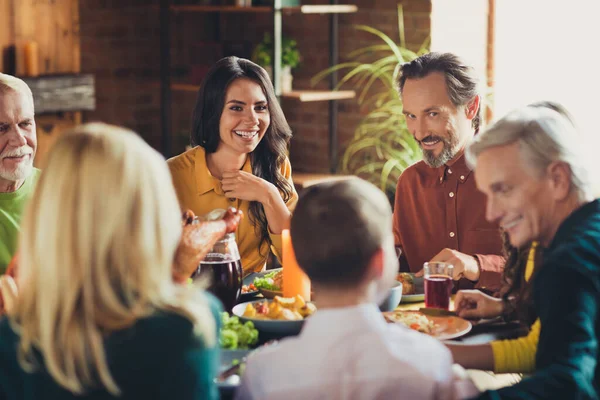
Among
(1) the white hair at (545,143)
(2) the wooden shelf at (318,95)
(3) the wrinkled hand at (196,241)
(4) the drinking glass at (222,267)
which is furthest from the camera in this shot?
(2) the wooden shelf at (318,95)

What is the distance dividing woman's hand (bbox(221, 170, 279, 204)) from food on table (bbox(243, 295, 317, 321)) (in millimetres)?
719

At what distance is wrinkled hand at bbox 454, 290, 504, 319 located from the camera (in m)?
2.10

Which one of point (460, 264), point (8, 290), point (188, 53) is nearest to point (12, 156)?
point (8, 290)

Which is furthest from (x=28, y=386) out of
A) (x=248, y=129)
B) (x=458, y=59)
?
(x=458, y=59)

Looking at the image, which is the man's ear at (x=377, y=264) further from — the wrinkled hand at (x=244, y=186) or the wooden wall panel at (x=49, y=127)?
the wooden wall panel at (x=49, y=127)

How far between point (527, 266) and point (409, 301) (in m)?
0.36

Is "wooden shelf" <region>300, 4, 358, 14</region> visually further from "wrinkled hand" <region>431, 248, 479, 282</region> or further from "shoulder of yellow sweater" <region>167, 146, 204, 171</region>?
"wrinkled hand" <region>431, 248, 479, 282</region>

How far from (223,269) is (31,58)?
3058mm

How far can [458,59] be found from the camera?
9.63ft

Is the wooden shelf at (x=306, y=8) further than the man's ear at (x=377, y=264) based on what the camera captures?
Yes

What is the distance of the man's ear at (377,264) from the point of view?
1450 millimetres

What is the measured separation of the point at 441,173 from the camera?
2924 millimetres

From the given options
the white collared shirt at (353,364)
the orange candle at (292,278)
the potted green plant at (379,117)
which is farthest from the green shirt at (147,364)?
the potted green plant at (379,117)

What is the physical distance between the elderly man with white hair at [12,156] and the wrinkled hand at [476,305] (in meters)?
1.25
